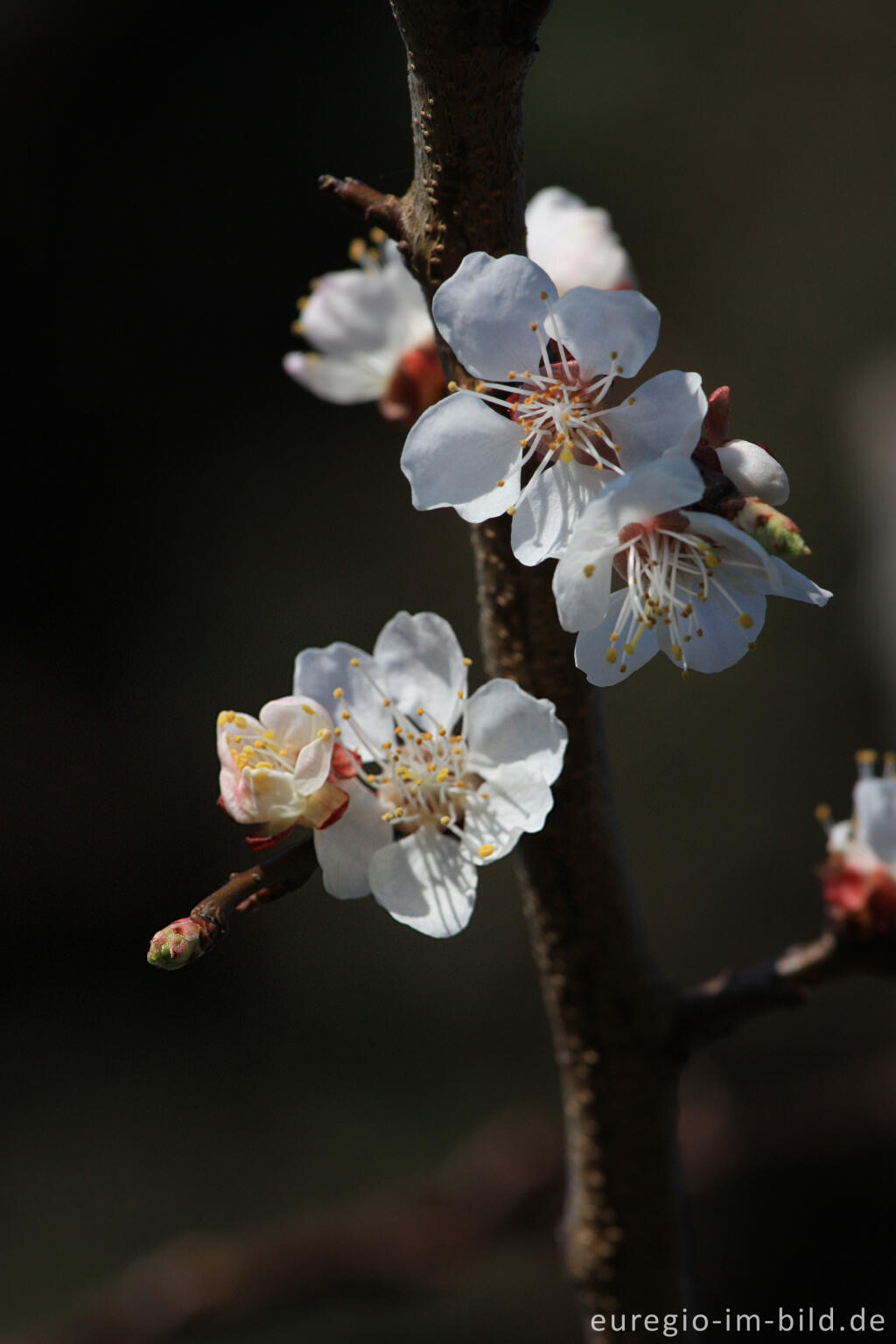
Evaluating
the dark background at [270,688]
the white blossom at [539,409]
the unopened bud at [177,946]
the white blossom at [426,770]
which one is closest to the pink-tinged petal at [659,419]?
the white blossom at [539,409]

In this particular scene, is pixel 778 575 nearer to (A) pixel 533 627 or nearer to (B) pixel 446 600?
(A) pixel 533 627

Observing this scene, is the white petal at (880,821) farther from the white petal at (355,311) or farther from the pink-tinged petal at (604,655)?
the white petal at (355,311)

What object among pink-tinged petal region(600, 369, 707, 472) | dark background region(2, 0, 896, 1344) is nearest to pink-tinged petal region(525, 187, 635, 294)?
pink-tinged petal region(600, 369, 707, 472)

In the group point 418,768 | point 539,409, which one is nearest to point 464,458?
point 539,409

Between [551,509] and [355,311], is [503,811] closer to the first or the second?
[551,509]

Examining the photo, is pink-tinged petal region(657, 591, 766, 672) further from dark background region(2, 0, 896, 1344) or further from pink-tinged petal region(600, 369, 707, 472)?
dark background region(2, 0, 896, 1344)

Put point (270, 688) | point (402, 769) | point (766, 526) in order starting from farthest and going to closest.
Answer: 1. point (270, 688)
2. point (402, 769)
3. point (766, 526)
